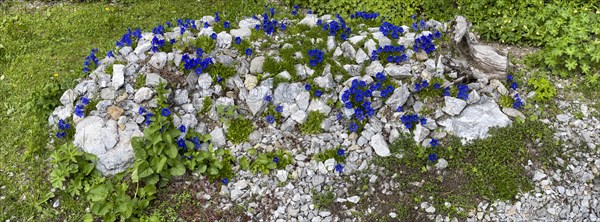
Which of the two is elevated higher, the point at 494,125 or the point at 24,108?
the point at 494,125

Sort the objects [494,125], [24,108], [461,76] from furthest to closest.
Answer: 1. [24,108]
2. [461,76]
3. [494,125]

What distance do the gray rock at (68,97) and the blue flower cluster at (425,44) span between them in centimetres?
420

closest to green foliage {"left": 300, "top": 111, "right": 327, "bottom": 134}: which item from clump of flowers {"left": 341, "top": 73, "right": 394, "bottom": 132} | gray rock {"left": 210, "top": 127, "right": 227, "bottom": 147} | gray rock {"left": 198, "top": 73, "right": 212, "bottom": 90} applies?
clump of flowers {"left": 341, "top": 73, "right": 394, "bottom": 132}

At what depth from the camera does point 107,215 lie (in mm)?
5152

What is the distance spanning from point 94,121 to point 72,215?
41.9 inches

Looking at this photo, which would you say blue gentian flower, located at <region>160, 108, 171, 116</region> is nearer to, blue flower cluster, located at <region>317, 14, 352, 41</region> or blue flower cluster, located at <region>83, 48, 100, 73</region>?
blue flower cluster, located at <region>83, 48, 100, 73</region>

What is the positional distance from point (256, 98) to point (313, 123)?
749mm

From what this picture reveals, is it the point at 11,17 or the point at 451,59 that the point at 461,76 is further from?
the point at 11,17

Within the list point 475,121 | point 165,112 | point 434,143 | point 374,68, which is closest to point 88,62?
point 165,112

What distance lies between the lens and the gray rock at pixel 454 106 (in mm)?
5820

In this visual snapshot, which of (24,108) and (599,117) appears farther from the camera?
(24,108)

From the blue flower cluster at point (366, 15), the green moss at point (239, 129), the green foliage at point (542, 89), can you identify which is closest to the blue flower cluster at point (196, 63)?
the green moss at point (239, 129)

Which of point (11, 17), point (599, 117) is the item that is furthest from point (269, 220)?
point (11, 17)

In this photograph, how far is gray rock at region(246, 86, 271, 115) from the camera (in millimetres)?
6023
